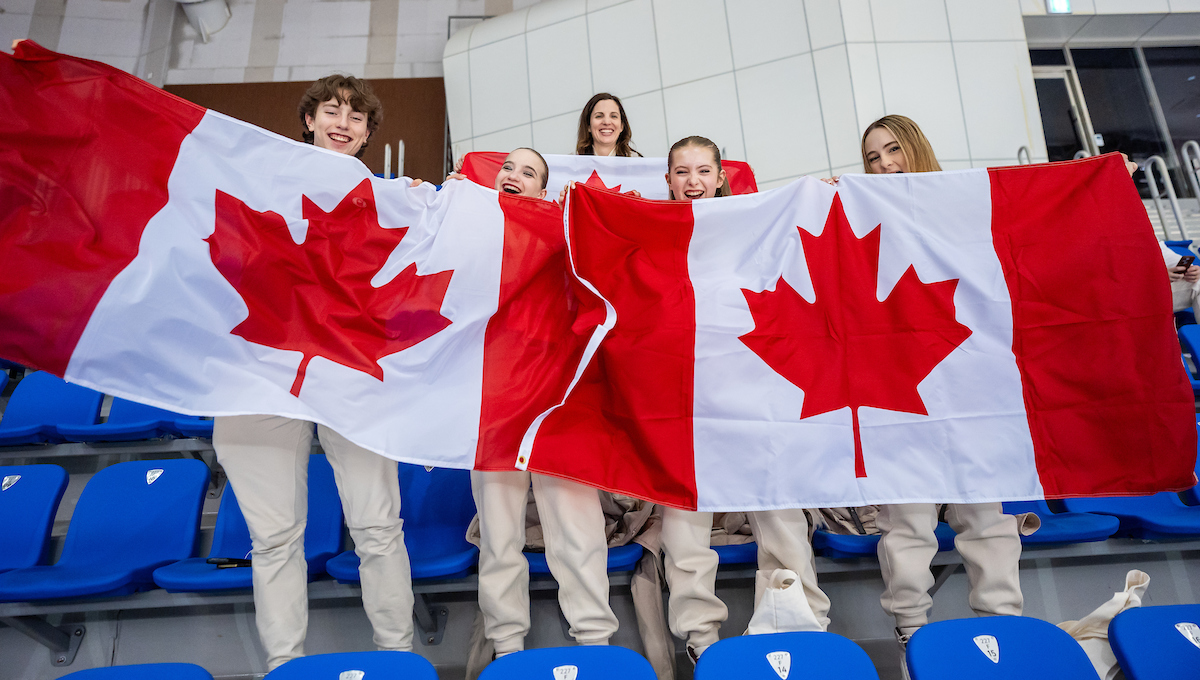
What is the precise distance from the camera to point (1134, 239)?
7.57 feet

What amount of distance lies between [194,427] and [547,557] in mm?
1965

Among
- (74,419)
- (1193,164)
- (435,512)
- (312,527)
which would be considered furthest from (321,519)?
(1193,164)

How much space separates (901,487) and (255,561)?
1.91 meters

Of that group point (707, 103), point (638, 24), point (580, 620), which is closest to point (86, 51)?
point (638, 24)

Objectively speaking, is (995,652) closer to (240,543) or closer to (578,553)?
(578,553)

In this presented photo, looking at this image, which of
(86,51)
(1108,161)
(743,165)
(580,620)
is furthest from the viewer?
(86,51)

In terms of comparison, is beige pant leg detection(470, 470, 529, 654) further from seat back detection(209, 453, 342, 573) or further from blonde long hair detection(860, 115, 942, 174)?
blonde long hair detection(860, 115, 942, 174)

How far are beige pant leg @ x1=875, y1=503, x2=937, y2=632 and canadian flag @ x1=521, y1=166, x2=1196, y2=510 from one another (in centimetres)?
10

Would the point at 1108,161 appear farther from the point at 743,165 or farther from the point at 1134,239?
the point at 743,165

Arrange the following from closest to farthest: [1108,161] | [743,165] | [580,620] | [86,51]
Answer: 1. [580,620]
2. [1108,161]
3. [743,165]
4. [86,51]

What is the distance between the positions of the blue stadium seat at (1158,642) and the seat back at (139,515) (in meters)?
2.91

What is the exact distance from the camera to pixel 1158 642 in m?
1.57

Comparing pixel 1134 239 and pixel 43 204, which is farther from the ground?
pixel 43 204

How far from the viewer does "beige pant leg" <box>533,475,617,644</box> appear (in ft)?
6.83
